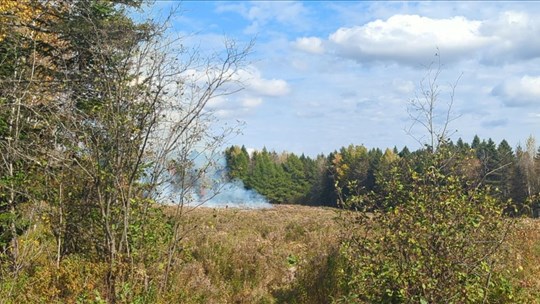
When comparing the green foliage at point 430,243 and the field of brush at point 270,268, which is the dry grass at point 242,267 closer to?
the field of brush at point 270,268

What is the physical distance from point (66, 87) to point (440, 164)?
655 centimetres

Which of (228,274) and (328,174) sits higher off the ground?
(328,174)

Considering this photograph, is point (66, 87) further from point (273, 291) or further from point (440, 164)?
point (440, 164)

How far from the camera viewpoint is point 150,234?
810 cm

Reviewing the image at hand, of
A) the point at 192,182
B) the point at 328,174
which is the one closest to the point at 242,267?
the point at 192,182

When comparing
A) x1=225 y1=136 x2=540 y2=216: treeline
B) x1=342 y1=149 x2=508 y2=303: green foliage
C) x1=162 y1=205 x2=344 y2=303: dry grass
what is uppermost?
x1=225 y1=136 x2=540 y2=216: treeline

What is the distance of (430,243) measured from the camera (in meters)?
6.54

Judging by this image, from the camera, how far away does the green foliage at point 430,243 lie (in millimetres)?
6453

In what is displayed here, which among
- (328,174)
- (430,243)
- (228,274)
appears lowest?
(228,274)

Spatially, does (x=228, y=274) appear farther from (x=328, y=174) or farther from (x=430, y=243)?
(x=328, y=174)

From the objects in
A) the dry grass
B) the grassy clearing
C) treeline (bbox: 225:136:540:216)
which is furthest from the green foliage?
treeline (bbox: 225:136:540:216)

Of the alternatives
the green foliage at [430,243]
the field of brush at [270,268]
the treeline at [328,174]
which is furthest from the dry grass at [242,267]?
the treeline at [328,174]

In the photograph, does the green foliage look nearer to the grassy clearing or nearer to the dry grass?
the grassy clearing

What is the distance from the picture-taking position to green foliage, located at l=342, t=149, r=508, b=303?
6.45 meters
